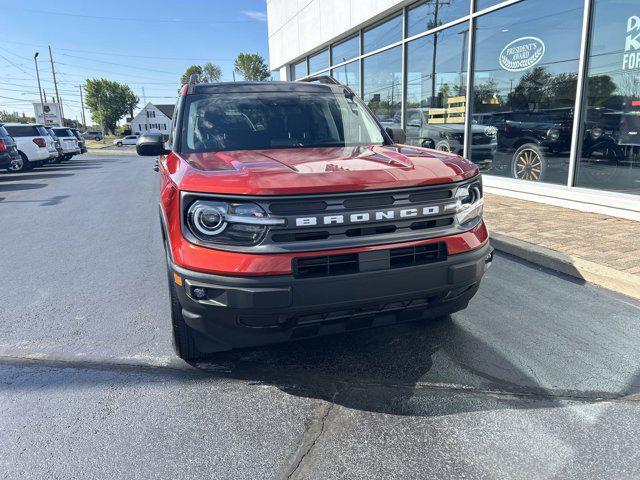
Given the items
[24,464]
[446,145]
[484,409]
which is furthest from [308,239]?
[446,145]

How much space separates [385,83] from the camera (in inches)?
505

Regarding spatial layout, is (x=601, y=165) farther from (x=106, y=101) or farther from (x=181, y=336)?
(x=106, y=101)

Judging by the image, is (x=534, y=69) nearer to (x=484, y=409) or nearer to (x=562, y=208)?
(x=562, y=208)

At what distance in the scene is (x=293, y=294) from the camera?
2.25 metres

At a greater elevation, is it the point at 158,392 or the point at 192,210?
the point at 192,210

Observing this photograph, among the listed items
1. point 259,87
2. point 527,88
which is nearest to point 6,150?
point 259,87

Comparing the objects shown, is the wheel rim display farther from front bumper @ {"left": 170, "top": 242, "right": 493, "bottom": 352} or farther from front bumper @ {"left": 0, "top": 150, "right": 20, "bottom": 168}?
front bumper @ {"left": 0, "top": 150, "right": 20, "bottom": 168}

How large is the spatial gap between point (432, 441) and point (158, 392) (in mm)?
1565

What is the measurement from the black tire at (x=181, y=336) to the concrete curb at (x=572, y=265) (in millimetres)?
3601

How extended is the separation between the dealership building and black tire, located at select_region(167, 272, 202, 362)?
19.7 feet

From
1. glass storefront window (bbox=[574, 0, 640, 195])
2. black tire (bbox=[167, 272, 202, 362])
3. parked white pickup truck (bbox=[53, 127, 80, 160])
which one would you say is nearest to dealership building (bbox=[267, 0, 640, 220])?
glass storefront window (bbox=[574, 0, 640, 195])

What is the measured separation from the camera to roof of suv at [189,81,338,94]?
394cm

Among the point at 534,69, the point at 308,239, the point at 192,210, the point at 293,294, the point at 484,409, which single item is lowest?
the point at 484,409

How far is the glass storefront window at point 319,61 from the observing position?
1659cm
